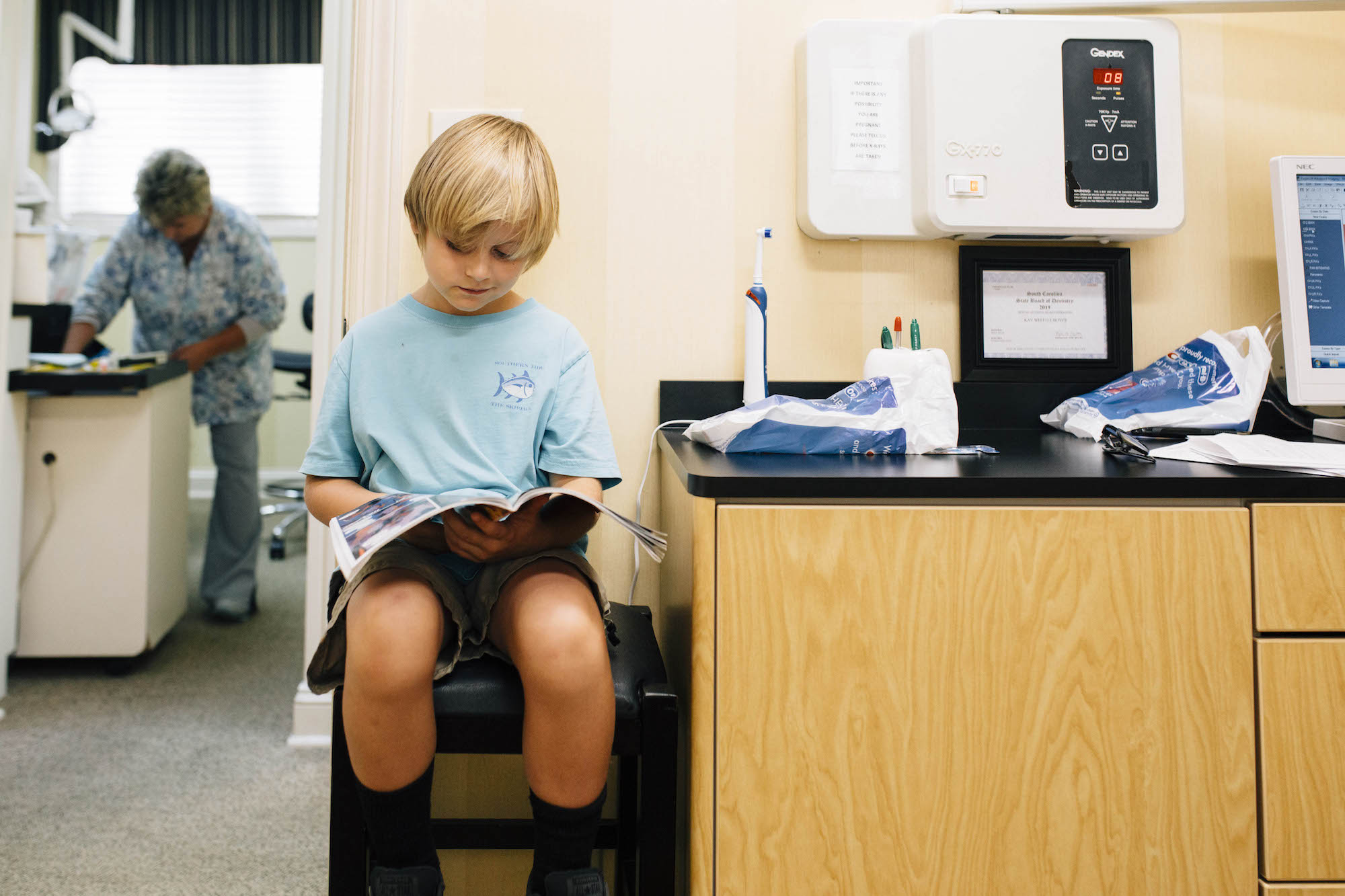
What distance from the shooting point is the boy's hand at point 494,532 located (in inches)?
38.7

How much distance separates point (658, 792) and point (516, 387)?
50 cm

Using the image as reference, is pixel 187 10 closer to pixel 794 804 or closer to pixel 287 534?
pixel 287 534

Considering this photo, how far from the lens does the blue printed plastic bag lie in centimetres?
112

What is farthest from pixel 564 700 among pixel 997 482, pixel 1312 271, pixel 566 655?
pixel 1312 271

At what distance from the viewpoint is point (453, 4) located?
1.43 m

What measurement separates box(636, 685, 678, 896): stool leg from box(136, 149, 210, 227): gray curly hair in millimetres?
2260

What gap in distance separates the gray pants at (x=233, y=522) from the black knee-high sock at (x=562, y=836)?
215 centimetres

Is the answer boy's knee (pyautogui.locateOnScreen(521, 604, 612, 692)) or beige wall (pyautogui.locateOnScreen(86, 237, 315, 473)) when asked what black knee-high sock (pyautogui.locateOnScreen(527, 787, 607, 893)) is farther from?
beige wall (pyautogui.locateOnScreen(86, 237, 315, 473))

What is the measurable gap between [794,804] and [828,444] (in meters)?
0.42

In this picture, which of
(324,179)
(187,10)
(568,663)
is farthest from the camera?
(187,10)

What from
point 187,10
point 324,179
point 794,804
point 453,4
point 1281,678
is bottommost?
point 794,804

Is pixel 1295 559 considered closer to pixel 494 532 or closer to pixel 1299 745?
pixel 1299 745

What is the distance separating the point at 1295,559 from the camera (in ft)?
3.18

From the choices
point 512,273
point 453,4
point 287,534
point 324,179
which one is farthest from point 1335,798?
point 287,534
